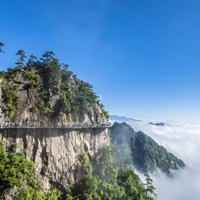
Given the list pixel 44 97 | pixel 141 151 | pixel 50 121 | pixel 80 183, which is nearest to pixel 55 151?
pixel 50 121

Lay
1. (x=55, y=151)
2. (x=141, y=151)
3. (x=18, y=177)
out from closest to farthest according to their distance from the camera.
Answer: (x=18, y=177), (x=55, y=151), (x=141, y=151)

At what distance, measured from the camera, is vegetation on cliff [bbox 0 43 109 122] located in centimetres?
2755

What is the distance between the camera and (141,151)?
14450cm

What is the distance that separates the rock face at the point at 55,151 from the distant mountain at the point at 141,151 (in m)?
106

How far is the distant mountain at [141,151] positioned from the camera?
134137mm

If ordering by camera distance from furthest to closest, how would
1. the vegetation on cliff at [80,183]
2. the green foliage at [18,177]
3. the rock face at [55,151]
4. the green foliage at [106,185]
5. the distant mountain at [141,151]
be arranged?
the distant mountain at [141,151]
the green foliage at [106,185]
the rock face at [55,151]
the vegetation on cliff at [80,183]
the green foliage at [18,177]

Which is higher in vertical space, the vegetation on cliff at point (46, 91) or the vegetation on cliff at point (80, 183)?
the vegetation on cliff at point (46, 91)

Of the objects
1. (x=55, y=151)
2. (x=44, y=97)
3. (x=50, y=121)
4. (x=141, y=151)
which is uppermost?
(x=44, y=97)

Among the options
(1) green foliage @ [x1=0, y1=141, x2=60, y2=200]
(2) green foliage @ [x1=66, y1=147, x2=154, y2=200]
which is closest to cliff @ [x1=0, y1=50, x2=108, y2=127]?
(1) green foliage @ [x1=0, y1=141, x2=60, y2=200]

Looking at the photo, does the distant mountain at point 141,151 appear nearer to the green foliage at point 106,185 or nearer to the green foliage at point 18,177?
the green foliage at point 106,185

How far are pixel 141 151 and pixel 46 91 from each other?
480 ft

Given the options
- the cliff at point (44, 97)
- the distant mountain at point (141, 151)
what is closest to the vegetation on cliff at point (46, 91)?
the cliff at point (44, 97)

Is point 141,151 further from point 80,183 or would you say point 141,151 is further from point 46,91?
point 46,91

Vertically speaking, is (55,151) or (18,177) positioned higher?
(55,151)
